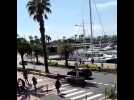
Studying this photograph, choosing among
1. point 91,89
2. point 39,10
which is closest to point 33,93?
point 91,89

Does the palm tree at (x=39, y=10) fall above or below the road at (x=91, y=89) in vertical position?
above

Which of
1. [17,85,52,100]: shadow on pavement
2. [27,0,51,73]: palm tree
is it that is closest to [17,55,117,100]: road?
[17,85,52,100]: shadow on pavement

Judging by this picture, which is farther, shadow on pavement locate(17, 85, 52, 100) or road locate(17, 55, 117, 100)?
road locate(17, 55, 117, 100)

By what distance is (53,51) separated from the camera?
87.2 m

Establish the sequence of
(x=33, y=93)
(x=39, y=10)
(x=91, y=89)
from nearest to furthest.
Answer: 1. (x=33, y=93)
2. (x=91, y=89)
3. (x=39, y=10)

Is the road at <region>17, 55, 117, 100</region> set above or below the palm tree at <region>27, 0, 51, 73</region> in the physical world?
below

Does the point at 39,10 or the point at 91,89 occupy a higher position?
the point at 39,10

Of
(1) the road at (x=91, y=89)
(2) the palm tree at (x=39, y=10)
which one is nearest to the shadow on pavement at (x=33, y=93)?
Result: (1) the road at (x=91, y=89)

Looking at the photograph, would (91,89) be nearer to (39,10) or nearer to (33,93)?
(33,93)

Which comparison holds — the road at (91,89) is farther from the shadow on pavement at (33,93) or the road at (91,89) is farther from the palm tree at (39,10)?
the palm tree at (39,10)

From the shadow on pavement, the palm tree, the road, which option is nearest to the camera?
the shadow on pavement

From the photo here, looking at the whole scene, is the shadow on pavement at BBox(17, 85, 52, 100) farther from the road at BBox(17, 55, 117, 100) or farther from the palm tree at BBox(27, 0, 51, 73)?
the palm tree at BBox(27, 0, 51, 73)

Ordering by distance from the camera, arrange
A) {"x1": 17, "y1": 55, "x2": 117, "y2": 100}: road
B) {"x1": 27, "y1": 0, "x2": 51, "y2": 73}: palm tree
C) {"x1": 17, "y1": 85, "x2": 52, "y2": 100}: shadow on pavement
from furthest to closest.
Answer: {"x1": 27, "y1": 0, "x2": 51, "y2": 73}: palm tree → {"x1": 17, "y1": 55, "x2": 117, "y2": 100}: road → {"x1": 17, "y1": 85, "x2": 52, "y2": 100}: shadow on pavement
